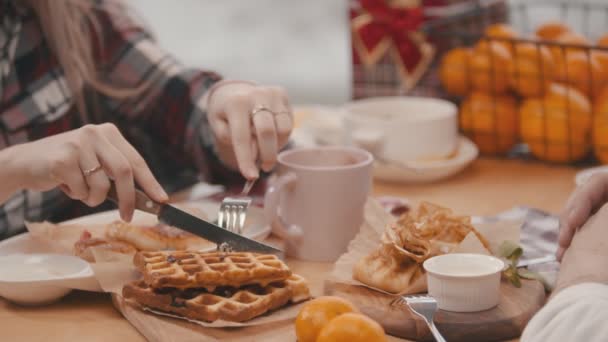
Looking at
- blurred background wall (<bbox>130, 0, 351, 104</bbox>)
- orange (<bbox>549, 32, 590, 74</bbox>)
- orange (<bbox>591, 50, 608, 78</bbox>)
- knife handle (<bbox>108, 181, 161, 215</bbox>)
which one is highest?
orange (<bbox>549, 32, 590, 74</bbox>)

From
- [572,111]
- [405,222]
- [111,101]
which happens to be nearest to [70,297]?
[405,222]

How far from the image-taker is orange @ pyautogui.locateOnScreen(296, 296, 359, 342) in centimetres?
90

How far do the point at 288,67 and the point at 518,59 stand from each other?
1829mm

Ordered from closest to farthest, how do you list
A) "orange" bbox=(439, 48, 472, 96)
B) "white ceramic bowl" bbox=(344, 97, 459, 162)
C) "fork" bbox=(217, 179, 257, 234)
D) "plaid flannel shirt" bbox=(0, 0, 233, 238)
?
"fork" bbox=(217, 179, 257, 234), "plaid flannel shirt" bbox=(0, 0, 233, 238), "white ceramic bowl" bbox=(344, 97, 459, 162), "orange" bbox=(439, 48, 472, 96)

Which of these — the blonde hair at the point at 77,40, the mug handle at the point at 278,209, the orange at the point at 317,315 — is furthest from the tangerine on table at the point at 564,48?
the orange at the point at 317,315

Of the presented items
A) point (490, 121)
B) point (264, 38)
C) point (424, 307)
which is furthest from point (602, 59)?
point (264, 38)

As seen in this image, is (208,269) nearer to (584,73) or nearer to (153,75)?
(153,75)

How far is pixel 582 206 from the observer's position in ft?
3.40

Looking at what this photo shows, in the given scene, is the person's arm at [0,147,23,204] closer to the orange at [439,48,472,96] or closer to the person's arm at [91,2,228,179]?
the person's arm at [91,2,228,179]

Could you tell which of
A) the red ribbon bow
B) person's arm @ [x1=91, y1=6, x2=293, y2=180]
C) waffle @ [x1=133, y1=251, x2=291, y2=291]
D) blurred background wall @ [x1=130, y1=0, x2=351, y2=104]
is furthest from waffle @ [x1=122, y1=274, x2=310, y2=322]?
blurred background wall @ [x1=130, y1=0, x2=351, y2=104]

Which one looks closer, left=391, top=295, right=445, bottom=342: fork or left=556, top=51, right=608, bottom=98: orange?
left=391, top=295, right=445, bottom=342: fork

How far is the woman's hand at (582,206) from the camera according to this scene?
1.04 meters

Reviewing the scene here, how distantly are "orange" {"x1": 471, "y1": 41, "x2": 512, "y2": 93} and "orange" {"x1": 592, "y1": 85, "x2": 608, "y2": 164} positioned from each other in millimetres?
184

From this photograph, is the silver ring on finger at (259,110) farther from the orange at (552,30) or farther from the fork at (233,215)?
the orange at (552,30)
